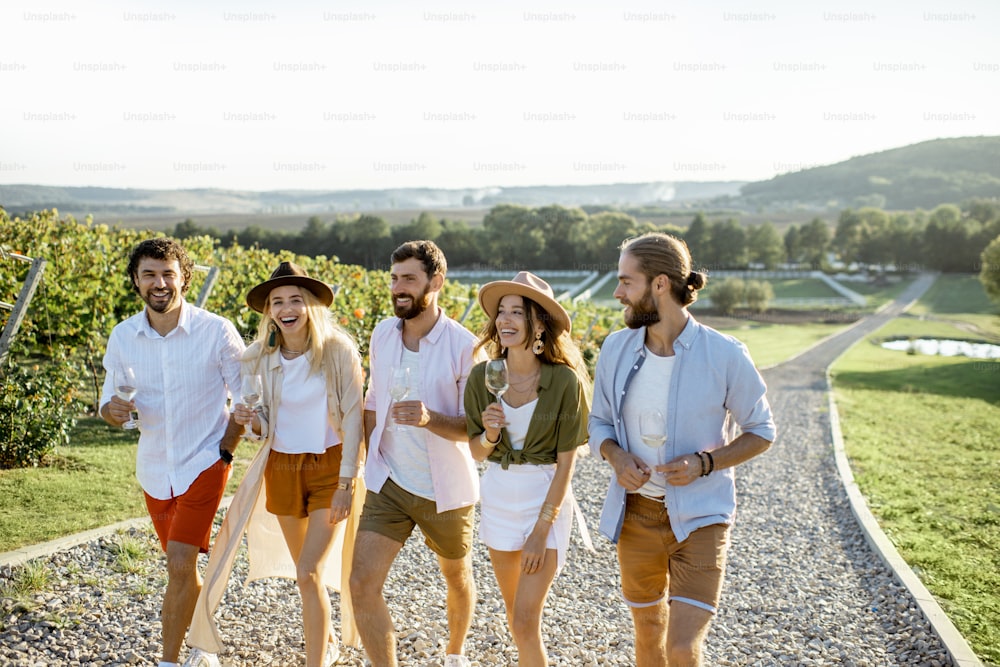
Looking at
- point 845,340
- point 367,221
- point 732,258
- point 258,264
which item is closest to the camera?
point 258,264

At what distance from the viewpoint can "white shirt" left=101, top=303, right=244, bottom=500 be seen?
3910mm

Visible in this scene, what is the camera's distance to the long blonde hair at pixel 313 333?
3928 mm

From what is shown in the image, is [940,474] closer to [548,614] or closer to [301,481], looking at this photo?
[548,614]

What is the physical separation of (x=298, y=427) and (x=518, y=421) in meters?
1.12

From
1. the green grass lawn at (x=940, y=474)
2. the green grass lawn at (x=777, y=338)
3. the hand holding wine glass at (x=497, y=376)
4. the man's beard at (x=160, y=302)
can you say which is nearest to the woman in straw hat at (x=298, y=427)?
the man's beard at (x=160, y=302)

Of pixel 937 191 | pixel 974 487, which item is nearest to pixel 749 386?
pixel 974 487

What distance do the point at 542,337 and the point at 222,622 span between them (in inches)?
104

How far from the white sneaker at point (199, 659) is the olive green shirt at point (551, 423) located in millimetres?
1786

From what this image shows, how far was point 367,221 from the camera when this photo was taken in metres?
64.9

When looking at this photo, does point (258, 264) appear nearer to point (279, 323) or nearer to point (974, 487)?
point (279, 323)

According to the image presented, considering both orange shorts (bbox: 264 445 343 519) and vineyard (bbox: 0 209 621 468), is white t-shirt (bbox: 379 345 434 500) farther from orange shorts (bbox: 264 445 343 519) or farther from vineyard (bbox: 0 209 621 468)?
vineyard (bbox: 0 209 621 468)

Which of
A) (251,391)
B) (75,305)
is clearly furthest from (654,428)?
(75,305)

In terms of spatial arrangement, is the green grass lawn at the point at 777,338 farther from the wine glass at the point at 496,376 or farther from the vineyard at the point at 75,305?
the wine glass at the point at 496,376

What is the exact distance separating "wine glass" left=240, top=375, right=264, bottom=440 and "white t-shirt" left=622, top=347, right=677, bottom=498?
5.54 ft
